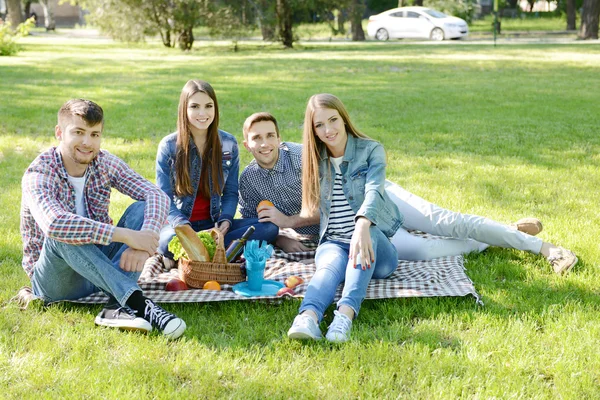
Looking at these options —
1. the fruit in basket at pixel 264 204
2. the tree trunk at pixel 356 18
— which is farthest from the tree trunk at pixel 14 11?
the fruit in basket at pixel 264 204

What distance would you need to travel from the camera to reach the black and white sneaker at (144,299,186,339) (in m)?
3.44

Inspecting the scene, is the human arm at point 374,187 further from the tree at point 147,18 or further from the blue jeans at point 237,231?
the tree at point 147,18

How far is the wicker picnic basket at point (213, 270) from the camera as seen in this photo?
13.3 ft

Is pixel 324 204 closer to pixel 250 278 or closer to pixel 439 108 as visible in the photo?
pixel 250 278

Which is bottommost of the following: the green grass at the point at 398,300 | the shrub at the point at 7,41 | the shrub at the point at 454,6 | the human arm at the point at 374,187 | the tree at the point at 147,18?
the green grass at the point at 398,300

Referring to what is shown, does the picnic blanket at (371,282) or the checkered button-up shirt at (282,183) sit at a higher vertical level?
the checkered button-up shirt at (282,183)

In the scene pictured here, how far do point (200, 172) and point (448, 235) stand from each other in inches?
64.6

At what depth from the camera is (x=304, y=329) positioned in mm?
3322

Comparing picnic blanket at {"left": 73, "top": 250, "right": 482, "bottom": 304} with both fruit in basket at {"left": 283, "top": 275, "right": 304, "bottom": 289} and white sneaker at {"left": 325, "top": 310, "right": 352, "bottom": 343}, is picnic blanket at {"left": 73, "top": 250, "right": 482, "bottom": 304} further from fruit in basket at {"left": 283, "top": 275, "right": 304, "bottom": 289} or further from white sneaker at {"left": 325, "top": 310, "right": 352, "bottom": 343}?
white sneaker at {"left": 325, "top": 310, "right": 352, "bottom": 343}

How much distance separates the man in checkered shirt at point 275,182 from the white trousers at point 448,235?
0.59m

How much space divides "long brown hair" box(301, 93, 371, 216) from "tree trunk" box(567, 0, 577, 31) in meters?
29.8

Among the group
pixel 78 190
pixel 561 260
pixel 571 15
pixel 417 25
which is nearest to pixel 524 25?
pixel 571 15

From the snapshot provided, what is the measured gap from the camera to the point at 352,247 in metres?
3.71

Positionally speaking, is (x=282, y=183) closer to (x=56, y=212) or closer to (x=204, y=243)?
(x=204, y=243)
